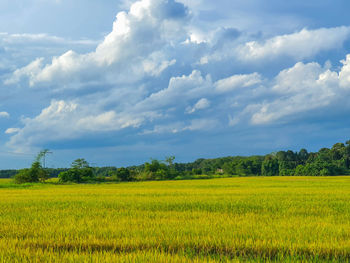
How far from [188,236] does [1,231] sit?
4.98 metres

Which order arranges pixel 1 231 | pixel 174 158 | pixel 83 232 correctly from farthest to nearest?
pixel 174 158, pixel 1 231, pixel 83 232

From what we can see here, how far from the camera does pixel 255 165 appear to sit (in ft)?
400

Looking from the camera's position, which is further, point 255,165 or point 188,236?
point 255,165

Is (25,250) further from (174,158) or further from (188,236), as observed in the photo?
(174,158)

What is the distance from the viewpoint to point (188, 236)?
20.9 ft

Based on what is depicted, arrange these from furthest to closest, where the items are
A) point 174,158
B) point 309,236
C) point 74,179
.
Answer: point 174,158, point 74,179, point 309,236

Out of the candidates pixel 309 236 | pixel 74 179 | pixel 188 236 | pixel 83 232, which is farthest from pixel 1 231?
pixel 74 179

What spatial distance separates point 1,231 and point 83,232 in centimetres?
236

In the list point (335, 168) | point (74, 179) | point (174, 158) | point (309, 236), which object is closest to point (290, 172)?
point (335, 168)

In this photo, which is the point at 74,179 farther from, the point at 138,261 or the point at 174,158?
the point at 138,261

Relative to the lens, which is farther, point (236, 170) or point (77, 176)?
point (236, 170)

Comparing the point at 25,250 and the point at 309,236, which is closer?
the point at 25,250

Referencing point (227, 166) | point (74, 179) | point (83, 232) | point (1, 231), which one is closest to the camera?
point (83, 232)

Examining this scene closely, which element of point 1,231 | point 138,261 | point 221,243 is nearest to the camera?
point 138,261
